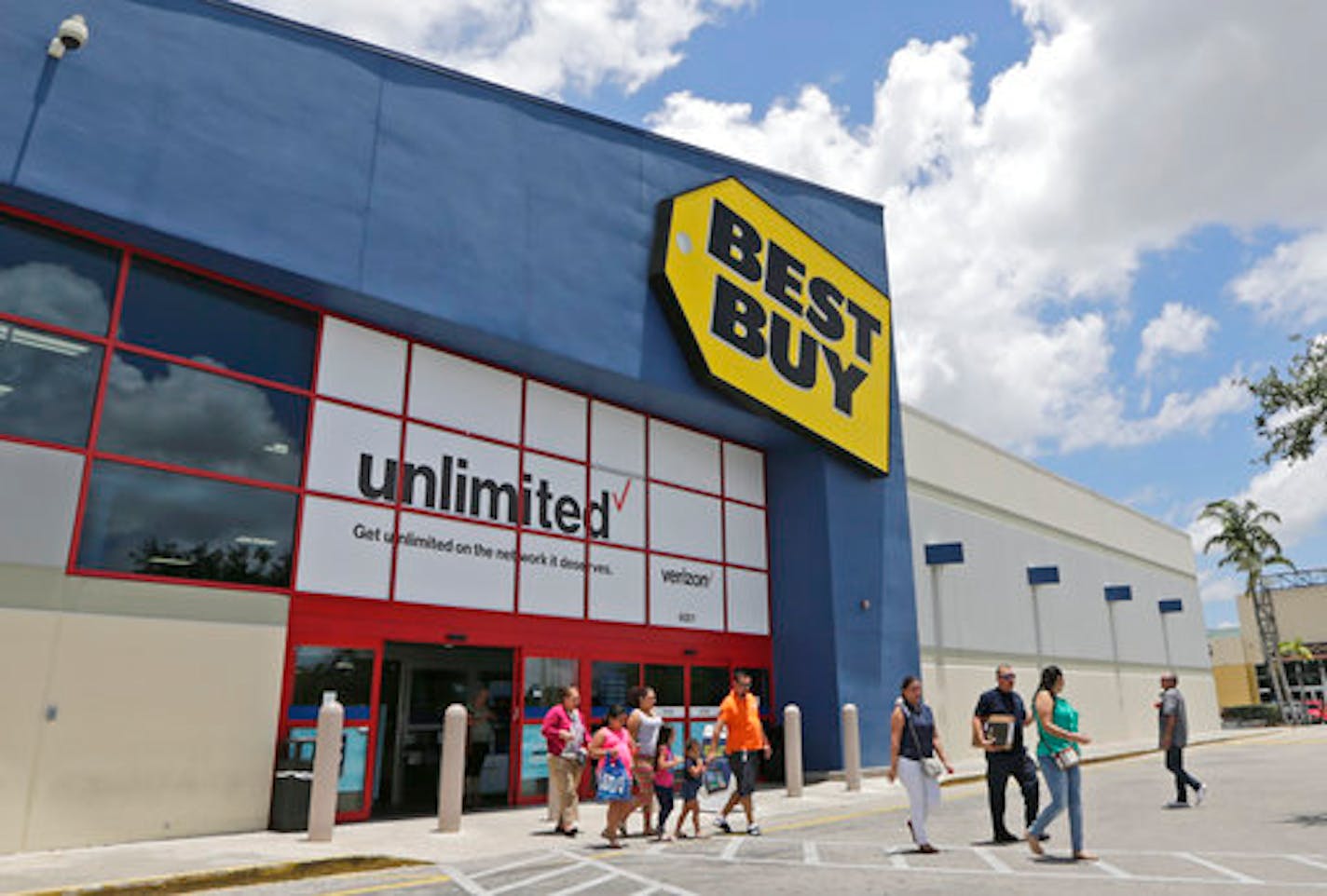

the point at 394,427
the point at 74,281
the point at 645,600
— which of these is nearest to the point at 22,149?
the point at 74,281

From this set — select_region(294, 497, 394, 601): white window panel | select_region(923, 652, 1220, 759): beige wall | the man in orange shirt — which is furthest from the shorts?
select_region(923, 652, 1220, 759): beige wall

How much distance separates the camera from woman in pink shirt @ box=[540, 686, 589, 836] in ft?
39.0

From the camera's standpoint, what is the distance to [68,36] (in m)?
11.2

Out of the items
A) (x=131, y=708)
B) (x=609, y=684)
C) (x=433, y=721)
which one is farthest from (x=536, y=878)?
(x=609, y=684)

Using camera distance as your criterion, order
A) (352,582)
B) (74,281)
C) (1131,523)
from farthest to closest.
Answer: (1131,523)
(352,582)
(74,281)

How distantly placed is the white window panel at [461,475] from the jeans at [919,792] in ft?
26.2

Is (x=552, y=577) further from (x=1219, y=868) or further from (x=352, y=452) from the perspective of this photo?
(x=1219, y=868)

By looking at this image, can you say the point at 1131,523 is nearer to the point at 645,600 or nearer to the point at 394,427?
the point at 645,600

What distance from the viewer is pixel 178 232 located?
11859 millimetres

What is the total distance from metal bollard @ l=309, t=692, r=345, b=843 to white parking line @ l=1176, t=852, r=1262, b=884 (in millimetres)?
8614

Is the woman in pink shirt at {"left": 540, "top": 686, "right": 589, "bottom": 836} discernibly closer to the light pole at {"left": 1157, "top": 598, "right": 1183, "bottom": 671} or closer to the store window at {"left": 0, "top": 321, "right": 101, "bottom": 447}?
the store window at {"left": 0, "top": 321, "right": 101, "bottom": 447}

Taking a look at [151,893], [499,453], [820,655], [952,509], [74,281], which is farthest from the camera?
[952,509]

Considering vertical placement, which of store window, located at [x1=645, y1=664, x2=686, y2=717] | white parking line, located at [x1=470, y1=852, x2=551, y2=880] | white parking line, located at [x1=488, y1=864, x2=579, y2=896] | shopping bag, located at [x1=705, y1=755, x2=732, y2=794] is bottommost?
white parking line, located at [x1=470, y1=852, x2=551, y2=880]

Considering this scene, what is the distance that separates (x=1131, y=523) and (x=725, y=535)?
2552 cm
